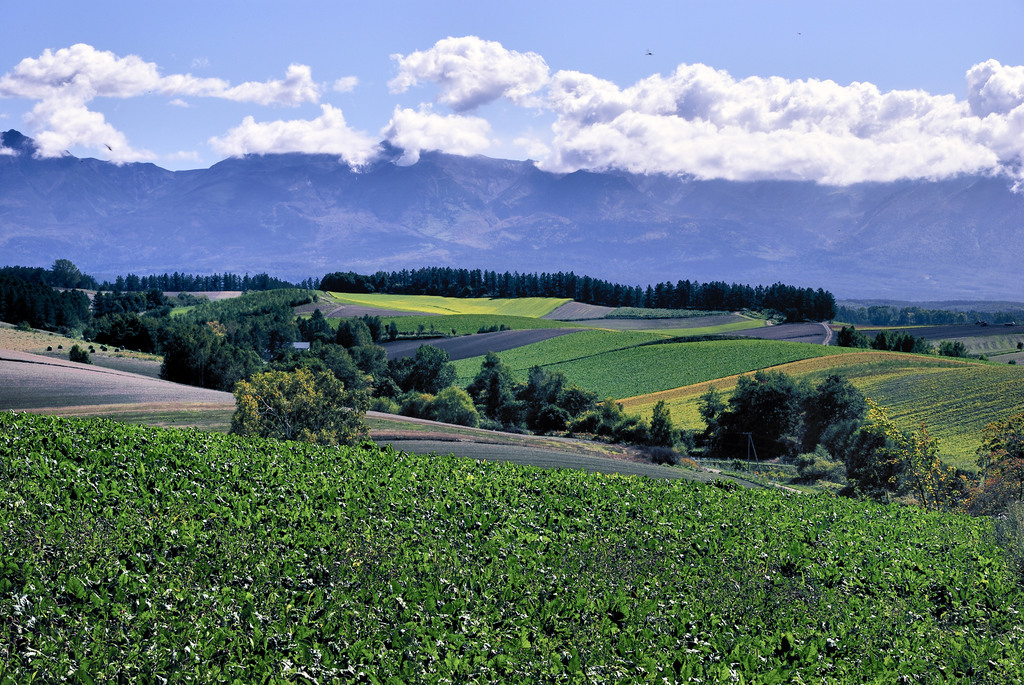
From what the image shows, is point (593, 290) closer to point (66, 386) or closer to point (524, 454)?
point (524, 454)

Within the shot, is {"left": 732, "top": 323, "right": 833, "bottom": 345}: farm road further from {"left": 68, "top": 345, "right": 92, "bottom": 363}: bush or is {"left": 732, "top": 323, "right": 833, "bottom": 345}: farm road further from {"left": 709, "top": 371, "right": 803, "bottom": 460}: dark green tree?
{"left": 68, "top": 345, "right": 92, "bottom": 363}: bush

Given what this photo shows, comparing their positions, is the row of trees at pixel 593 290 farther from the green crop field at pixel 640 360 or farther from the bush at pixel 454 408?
the bush at pixel 454 408

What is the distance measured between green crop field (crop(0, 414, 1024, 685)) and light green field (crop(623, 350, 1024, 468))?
67.6 ft

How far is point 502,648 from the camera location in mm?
6879

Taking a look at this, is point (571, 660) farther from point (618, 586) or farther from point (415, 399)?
point (415, 399)

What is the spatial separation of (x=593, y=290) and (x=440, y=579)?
228 feet

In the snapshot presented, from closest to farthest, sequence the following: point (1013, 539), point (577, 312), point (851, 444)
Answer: point (1013, 539) → point (851, 444) → point (577, 312)

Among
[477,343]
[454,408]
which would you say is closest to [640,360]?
[477,343]

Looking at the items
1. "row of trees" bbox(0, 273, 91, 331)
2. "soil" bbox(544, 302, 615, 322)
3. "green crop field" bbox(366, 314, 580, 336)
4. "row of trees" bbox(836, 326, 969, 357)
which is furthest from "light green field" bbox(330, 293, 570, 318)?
"row of trees" bbox(0, 273, 91, 331)

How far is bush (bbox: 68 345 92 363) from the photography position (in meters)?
31.0

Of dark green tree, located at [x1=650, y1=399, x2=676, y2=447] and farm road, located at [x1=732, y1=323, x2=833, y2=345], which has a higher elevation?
farm road, located at [x1=732, y1=323, x2=833, y2=345]

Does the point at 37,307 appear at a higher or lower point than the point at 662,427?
higher

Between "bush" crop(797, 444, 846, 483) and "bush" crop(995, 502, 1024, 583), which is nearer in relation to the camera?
"bush" crop(995, 502, 1024, 583)

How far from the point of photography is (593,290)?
251 ft
